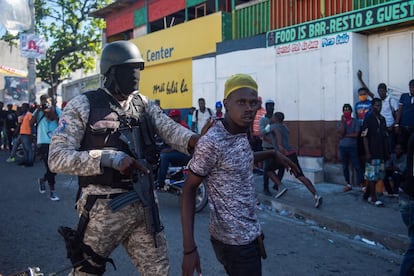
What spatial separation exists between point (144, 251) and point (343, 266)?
2.66 meters

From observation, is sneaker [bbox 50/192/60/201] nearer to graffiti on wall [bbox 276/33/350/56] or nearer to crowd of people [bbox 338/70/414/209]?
crowd of people [bbox 338/70/414/209]

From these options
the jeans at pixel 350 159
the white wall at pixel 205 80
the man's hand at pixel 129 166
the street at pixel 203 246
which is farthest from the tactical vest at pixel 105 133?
the white wall at pixel 205 80

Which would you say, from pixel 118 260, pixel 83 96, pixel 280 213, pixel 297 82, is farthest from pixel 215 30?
pixel 83 96

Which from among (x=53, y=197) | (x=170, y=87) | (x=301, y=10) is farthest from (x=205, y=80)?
(x=53, y=197)

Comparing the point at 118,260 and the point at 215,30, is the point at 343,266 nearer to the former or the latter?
the point at 118,260

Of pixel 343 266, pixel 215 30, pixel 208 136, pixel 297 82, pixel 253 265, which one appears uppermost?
pixel 215 30

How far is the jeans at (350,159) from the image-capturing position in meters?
7.90

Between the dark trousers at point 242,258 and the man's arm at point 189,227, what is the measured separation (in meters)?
0.18

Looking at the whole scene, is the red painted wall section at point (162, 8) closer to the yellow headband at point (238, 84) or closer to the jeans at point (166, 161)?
the jeans at point (166, 161)

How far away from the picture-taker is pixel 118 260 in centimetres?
441

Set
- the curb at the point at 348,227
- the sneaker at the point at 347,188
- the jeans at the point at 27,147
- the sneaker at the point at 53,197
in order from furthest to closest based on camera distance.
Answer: the jeans at the point at 27,147 → the sneaker at the point at 347,188 → the sneaker at the point at 53,197 → the curb at the point at 348,227

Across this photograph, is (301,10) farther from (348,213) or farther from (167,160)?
(348,213)

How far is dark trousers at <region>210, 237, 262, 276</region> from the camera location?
2240 millimetres

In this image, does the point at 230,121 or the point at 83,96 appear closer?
the point at 230,121
